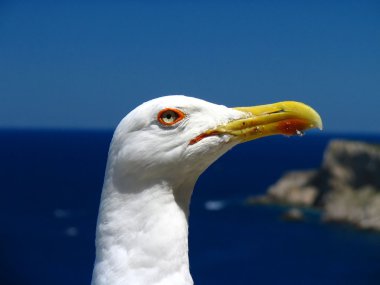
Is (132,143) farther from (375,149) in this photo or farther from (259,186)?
(259,186)

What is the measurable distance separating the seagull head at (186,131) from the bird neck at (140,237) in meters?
0.06

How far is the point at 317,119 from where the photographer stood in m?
2.40

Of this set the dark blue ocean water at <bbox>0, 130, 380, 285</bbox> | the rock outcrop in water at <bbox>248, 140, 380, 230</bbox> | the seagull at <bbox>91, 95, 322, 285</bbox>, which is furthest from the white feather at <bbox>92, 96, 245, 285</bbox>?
the rock outcrop in water at <bbox>248, 140, 380, 230</bbox>

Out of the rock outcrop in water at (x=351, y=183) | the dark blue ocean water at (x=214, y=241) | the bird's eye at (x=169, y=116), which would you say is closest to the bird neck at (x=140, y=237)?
the bird's eye at (x=169, y=116)

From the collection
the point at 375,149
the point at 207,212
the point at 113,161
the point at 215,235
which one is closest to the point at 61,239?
the point at 215,235

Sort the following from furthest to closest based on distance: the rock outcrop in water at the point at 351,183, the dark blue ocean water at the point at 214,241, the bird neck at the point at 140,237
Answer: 1. the rock outcrop in water at the point at 351,183
2. the dark blue ocean water at the point at 214,241
3. the bird neck at the point at 140,237

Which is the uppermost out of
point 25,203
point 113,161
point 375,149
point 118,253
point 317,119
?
point 317,119

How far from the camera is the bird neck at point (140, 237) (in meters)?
2.18

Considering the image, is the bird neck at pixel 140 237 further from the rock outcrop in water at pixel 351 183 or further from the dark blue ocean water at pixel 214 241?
the rock outcrop in water at pixel 351 183

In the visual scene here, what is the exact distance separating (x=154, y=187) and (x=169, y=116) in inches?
10.7

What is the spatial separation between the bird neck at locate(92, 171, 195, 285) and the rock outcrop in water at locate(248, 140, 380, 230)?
34361 millimetres

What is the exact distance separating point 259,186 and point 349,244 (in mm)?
21793

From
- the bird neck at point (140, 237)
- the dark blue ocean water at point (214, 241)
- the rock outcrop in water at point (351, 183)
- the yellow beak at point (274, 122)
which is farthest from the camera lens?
the rock outcrop in water at point (351, 183)

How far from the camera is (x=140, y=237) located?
2207mm
